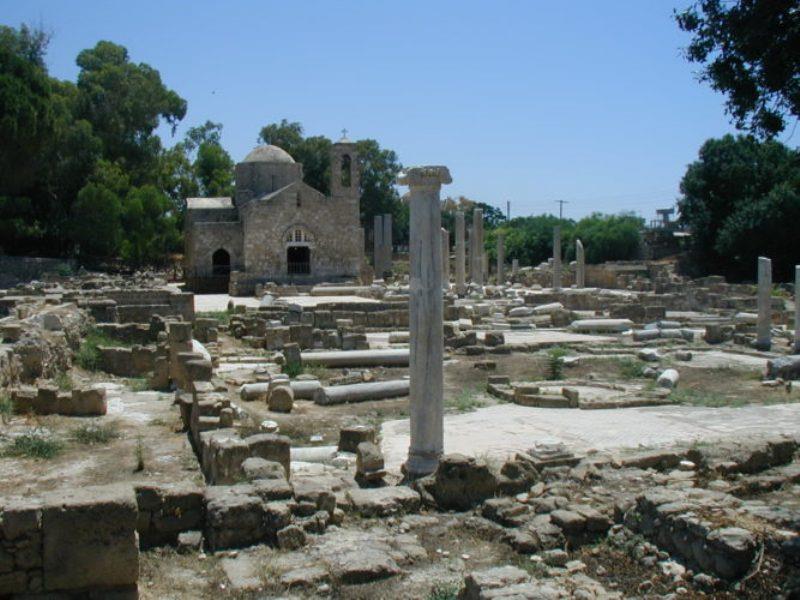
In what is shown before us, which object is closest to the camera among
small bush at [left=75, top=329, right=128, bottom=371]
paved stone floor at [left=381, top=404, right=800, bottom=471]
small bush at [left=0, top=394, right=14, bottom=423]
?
paved stone floor at [left=381, top=404, right=800, bottom=471]

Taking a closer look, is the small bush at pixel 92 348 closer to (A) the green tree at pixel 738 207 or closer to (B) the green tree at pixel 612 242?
(A) the green tree at pixel 738 207

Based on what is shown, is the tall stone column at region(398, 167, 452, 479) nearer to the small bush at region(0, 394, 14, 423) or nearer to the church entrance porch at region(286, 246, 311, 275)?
the small bush at region(0, 394, 14, 423)

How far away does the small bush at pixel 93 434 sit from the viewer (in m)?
10.8

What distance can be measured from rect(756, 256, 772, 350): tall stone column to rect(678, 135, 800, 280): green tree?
23567 millimetres

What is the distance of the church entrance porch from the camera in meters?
43.4

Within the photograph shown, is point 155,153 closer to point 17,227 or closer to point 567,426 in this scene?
point 17,227

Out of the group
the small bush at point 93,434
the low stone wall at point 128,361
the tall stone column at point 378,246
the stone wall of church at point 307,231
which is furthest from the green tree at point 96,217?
the small bush at point 93,434

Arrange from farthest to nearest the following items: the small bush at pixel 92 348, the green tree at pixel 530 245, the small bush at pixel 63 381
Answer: the green tree at pixel 530 245 → the small bush at pixel 92 348 → the small bush at pixel 63 381

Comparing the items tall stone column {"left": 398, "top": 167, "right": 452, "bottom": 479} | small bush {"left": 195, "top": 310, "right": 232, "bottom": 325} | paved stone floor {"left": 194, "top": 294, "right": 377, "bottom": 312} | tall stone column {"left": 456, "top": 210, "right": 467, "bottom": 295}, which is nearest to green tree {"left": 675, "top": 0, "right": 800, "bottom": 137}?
tall stone column {"left": 398, "top": 167, "right": 452, "bottom": 479}

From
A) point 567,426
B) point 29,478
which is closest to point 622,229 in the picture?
point 567,426

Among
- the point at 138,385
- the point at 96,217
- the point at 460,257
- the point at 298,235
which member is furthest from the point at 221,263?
the point at 138,385

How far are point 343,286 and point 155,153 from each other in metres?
19.9

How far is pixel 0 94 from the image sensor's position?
36.2 metres

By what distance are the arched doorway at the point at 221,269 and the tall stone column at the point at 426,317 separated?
3439 centimetres
